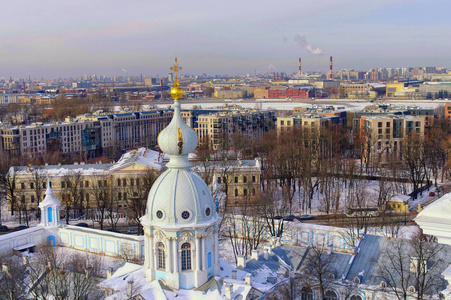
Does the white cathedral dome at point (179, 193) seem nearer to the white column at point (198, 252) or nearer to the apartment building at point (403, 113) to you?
the white column at point (198, 252)

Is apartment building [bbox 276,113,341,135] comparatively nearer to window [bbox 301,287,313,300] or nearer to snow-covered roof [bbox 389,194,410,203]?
snow-covered roof [bbox 389,194,410,203]

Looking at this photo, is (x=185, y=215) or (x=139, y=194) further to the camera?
(x=139, y=194)

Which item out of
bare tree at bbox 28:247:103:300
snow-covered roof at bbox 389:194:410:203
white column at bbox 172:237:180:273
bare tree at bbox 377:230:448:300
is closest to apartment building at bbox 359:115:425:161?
snow-covered roof at bbox 389:194:410:203

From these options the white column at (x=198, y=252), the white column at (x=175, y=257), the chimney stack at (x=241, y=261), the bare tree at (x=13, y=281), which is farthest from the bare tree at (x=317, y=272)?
the bare tree at (x=13, y=281)

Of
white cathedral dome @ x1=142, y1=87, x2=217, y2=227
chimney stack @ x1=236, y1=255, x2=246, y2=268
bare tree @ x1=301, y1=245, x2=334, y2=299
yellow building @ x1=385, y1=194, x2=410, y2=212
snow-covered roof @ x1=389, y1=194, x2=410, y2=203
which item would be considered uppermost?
white cathedral dome @ x1=142, y1=87, x2=217, y2=227

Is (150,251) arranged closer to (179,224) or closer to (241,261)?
(179,224)

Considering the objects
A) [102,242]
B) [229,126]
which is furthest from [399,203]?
[229,126]

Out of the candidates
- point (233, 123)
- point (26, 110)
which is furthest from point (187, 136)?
point (26, 110)

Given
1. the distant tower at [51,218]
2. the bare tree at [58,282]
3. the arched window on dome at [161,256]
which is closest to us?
the arched window on dome at [161,256]
